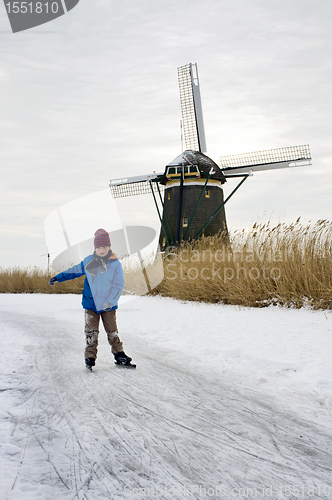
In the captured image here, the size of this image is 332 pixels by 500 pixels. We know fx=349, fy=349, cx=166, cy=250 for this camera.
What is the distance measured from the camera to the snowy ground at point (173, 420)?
6.45 feet

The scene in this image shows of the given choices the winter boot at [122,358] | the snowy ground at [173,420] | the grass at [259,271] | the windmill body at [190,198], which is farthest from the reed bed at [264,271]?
the windmill body at [190,198]

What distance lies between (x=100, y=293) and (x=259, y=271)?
5072mm

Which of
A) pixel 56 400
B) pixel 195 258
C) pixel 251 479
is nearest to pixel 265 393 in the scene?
pixel 251 479

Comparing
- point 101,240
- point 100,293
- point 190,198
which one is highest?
point 190,198

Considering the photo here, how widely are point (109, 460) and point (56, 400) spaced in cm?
123

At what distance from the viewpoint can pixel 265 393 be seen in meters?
3.32

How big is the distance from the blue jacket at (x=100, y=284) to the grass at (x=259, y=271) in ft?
14.3

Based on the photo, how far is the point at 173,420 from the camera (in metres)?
2.76

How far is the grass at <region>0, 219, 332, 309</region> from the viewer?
7.23m

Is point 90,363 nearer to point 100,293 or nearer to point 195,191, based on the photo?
point 100,293

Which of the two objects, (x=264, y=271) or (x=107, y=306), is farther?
(x=264, y=271)

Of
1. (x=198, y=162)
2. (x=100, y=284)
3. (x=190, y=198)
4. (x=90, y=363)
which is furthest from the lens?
(x=198, y=162)

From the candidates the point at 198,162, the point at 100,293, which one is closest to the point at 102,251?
the point at 100,293

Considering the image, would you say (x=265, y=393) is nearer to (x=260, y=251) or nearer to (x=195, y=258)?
(x=260, y=251)
